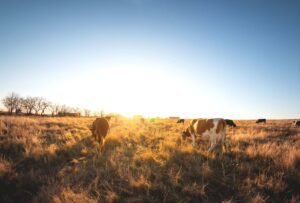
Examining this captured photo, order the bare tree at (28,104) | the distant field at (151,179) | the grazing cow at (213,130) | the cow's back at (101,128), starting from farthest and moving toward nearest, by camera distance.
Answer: the bare tree at (28,104) < the cow's back at (101,128) < the grazing cow at (213,130) < the distant field at (151,179)

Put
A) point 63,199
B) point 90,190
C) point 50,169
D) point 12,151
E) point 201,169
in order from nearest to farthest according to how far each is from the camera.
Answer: point 63,199 < point 90,190 < point 201,169 < point 50,169 < point 12,151

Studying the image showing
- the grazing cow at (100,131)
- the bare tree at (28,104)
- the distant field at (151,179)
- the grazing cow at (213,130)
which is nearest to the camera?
the distant field at (151,179)

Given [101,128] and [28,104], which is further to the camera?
[28,104]

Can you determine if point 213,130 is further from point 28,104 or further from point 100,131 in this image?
point 28,104

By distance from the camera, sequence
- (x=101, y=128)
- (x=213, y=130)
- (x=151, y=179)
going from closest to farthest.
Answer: (x=151, y=179) < (x=213, y=130) < (x=101, y=128)

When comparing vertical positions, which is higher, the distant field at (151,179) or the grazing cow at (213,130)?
the grazing cow at (213,130)

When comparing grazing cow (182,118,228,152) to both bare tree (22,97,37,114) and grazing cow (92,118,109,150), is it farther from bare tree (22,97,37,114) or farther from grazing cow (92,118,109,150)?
bare tree (22,97,37,114)

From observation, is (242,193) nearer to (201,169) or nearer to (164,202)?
(201,169)

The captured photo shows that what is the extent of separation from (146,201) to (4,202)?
3.30 metres

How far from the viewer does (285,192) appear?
13.7 feet

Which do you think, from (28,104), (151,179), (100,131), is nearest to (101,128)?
(100,131)

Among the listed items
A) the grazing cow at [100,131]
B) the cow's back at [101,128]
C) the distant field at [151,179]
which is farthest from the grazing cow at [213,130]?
the cow's back at [101,128]

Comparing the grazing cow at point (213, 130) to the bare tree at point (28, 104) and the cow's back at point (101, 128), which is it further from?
the bare tree at point (28, 104)

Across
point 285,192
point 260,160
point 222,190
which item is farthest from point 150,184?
point 260,160
